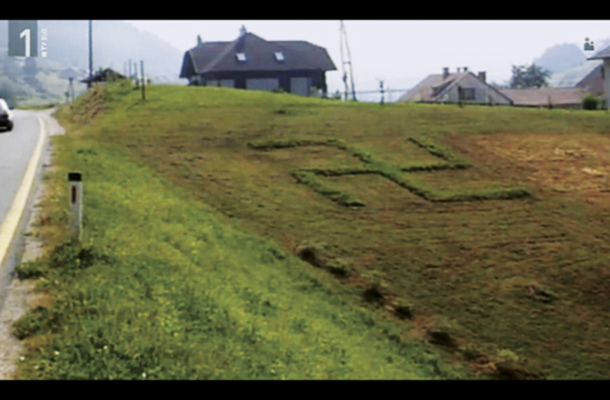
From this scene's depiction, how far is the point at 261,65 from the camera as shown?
172 feet

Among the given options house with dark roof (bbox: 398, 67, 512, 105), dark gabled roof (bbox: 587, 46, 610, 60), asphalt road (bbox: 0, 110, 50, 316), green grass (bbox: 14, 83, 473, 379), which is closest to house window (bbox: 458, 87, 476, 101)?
house with dark roof (bbox: 398, 67, 512, 105)

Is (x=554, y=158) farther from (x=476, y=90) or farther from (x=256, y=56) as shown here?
(x=476, y=90)

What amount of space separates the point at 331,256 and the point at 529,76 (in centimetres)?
7366

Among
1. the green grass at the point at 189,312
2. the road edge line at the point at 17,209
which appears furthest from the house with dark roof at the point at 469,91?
the green grass at the point at 189,312

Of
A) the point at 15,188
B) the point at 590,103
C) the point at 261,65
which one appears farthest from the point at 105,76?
the point at 15,188

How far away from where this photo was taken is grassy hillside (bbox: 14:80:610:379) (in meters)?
6.42

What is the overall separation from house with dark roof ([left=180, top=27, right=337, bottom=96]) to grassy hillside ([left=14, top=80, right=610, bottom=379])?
31.2 m

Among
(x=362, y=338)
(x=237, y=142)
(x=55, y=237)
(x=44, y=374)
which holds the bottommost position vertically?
(x=362, y=338)

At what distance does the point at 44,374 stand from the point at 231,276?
3912mm

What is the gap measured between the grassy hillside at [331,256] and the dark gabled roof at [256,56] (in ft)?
103

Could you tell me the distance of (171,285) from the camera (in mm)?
7566

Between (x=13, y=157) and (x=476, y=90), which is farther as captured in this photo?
(x=476, y=90)
